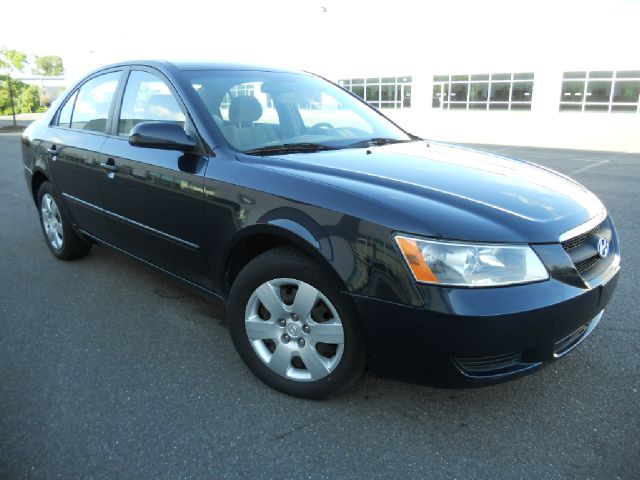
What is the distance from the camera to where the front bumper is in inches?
74.4

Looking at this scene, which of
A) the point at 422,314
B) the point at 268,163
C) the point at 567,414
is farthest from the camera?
the point at 268,163

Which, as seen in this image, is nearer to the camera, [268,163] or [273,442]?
[273,442]

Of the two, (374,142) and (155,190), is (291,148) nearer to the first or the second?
(374,142)

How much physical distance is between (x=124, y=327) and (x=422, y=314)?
6.76 ft

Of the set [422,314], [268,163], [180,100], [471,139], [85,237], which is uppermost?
[180,100]

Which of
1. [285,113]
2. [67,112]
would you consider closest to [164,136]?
[285,113]

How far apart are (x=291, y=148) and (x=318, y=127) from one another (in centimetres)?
58

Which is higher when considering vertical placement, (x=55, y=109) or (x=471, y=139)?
(x=55, y=109)

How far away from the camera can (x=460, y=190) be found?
2.26 m

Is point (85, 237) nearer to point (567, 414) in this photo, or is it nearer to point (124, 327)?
point (124, 327)

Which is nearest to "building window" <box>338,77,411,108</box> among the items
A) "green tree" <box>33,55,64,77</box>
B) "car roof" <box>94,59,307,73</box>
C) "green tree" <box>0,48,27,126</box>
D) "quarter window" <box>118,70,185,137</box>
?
"green tree" <box>0,48,27,126</box>

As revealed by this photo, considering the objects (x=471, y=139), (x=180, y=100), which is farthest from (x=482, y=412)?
(x=471, y=139)

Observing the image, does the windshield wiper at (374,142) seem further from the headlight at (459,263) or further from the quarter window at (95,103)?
the quarter window at (95,103)

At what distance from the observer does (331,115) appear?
351 cm
